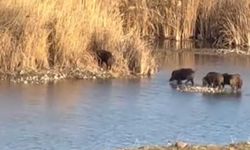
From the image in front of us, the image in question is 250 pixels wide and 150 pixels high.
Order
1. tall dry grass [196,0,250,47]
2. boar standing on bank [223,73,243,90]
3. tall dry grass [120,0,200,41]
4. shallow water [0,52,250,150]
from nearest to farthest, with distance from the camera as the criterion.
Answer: shallow water [0,52,250,150] < boar standing on bank [223,73,243,90] < tall dry grass [196,0,250,47] < tall dry grass [120,0,200,41]

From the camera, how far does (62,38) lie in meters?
18.5

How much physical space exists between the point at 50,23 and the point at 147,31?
8.90m

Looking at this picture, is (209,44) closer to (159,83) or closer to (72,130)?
(159,83)

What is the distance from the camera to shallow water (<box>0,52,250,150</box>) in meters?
11.8

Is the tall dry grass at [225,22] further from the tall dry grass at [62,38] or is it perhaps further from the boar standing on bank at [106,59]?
the boar standing on bank at [106,59]

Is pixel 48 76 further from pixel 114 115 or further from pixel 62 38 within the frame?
pixel 114 115

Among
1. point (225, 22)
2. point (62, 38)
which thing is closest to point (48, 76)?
point (62, 38)

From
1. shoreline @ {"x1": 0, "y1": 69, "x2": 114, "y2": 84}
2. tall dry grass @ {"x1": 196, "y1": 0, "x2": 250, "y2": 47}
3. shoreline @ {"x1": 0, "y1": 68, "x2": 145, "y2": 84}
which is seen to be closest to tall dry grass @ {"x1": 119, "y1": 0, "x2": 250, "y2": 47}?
tall dry grass @ {"x1": 196, "y1": 0, "x2": 250, "y2": 47}

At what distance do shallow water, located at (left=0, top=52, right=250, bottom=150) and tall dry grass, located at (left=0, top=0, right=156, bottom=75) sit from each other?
1.09 metres

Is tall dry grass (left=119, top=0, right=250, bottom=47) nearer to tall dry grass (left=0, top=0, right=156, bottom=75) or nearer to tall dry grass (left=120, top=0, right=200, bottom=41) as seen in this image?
tall dry grass (left=120, top=0, right=200, bottom=41)

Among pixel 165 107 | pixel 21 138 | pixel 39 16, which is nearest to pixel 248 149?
pixel 21 138

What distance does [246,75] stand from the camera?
64.7ft

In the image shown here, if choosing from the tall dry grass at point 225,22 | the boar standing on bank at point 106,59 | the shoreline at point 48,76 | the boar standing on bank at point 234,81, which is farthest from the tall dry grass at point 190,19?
the boar standing on bank at point 234,81

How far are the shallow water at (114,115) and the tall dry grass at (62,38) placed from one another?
1093 millimetres
